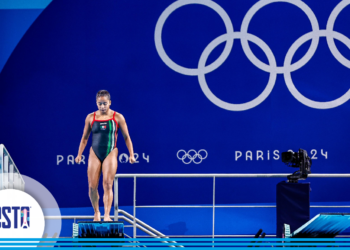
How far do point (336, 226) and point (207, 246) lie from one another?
101cm

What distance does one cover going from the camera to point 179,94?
23.4 feet

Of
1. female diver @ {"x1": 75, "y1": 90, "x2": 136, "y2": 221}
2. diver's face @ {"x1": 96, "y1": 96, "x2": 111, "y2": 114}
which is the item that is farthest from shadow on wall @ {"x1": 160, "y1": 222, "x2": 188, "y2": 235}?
diver's face @ {"x1": 96, "y1": 96, "x2": 111, "y2": 114}

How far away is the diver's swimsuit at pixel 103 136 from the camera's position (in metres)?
5.80

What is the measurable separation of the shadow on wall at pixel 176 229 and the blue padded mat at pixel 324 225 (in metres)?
3.99

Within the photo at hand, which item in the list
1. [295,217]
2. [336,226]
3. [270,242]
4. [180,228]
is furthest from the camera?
[180,228]

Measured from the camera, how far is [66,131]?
23.1 ft

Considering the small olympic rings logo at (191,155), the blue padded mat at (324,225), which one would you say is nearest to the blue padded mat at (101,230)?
the blue padded mat at (324,225)

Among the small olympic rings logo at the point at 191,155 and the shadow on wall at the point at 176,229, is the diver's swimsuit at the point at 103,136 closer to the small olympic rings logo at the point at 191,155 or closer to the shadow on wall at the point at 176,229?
the small olympic rings logo at the point at 191,155

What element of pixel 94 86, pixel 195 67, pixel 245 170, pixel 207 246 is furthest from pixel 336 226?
pixel 94 86

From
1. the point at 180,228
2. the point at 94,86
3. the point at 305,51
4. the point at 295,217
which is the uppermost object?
the point at 305,51

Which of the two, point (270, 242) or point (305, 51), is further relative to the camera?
point (305, 51)

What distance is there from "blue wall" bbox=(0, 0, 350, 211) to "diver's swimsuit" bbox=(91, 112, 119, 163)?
4.04 ft

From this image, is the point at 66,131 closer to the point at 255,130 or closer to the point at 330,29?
the point at 255,130

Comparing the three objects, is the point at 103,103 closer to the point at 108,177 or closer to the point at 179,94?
the point at 108,177
